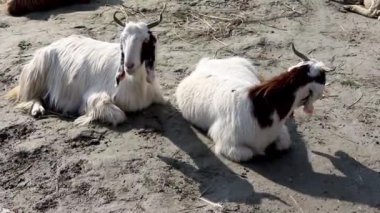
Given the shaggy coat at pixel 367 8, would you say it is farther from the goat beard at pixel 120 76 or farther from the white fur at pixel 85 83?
the goat beard at pixel 120 76

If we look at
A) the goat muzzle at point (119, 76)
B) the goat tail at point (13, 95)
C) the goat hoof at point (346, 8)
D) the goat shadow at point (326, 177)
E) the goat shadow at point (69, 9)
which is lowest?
the goat shadow at point (326, 177)

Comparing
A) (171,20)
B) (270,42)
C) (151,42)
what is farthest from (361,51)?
(151,42)

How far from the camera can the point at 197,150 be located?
18.7 feet

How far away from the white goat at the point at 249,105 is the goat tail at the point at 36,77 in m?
1.52

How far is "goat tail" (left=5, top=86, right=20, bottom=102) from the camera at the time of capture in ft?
21.7

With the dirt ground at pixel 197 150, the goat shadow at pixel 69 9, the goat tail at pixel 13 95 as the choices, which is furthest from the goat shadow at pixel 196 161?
the goat shadow at pixel 69 9

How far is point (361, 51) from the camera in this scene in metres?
7.50

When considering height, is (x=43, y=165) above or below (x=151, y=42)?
below

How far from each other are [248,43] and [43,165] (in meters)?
3.10

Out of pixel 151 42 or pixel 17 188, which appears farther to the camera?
pixel 151 42

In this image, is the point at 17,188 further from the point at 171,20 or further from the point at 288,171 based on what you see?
the point at 171,20

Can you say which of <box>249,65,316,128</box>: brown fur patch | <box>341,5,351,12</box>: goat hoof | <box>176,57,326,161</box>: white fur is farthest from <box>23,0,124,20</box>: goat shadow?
<box>249,65,316,128</box>: brown fur patch

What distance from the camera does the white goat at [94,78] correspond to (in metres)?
5.70

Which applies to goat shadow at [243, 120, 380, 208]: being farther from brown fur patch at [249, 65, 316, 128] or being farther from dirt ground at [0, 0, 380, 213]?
brown fur patch at [249, 65, 316, 128]
